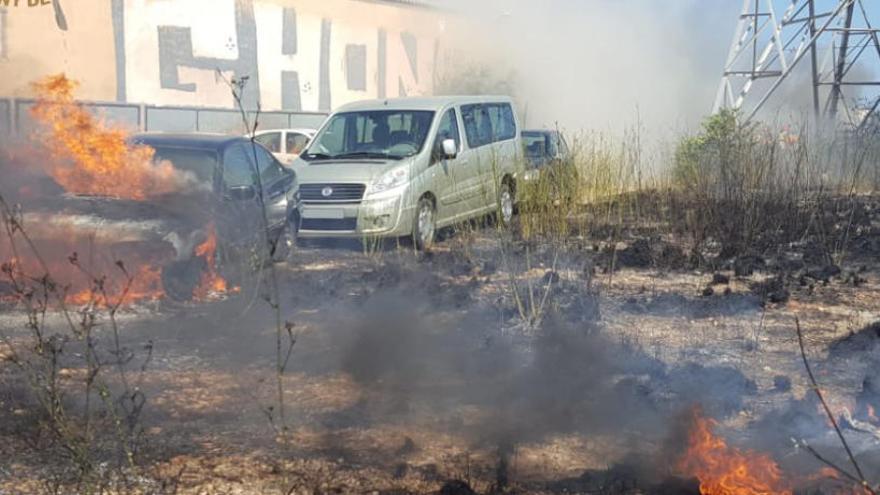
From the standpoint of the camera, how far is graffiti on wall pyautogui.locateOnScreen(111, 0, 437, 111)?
24125 mm

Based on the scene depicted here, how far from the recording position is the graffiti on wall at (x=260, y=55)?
79.2ft

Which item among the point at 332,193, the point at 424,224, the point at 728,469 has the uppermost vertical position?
the point at 332,193

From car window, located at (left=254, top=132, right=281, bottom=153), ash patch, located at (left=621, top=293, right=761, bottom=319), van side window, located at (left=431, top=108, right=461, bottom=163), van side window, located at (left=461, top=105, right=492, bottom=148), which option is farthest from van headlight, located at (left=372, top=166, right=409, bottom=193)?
car window, located at (left=254, top=132, right=281, bottom=153)

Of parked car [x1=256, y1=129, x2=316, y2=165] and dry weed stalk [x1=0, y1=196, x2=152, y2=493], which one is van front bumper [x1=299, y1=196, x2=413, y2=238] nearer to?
dry weed stalk [x1=0, y1=196, x2=152, y2=493]

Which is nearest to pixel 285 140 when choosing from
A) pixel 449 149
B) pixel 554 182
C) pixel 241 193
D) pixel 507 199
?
pixel 507 199

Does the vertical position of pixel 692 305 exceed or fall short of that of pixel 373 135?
it falls short

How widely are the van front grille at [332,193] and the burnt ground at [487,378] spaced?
6.19 ft

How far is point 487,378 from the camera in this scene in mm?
5777

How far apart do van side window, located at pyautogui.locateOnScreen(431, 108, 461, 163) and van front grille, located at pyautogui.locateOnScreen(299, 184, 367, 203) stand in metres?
1.21

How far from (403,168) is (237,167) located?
8.54 ft

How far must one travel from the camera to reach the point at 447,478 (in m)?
4.12

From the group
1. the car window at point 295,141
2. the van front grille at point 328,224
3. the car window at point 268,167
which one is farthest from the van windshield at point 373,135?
the car window at point 295,141

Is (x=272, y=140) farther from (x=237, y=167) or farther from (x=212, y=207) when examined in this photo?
(x=212, y=207)

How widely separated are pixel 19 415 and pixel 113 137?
13.3 ft
